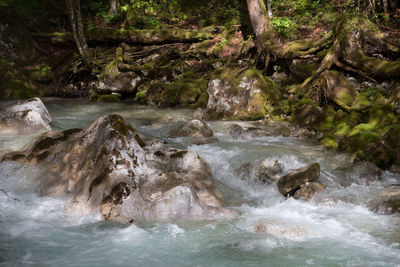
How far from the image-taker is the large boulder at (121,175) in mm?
5156

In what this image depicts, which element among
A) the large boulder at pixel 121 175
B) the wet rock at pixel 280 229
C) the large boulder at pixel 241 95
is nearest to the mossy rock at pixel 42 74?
the large boulder at pixel 241 95

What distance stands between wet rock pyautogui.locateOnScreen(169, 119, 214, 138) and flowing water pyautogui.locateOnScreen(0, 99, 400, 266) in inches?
75.9

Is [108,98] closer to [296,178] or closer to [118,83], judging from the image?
[118,83]

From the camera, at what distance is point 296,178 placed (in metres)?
6.12

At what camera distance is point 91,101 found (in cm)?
1388

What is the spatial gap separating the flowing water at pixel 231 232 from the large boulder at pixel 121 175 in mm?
221

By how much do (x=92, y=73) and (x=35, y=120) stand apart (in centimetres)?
759

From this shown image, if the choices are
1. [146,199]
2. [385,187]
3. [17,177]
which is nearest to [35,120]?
[17,177]

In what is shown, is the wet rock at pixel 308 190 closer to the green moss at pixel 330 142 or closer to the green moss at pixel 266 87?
the green moss at pixel 330 142

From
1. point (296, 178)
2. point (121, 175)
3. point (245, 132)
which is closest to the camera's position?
point (121, 175)

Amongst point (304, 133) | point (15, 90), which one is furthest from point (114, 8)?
point (304, 133)

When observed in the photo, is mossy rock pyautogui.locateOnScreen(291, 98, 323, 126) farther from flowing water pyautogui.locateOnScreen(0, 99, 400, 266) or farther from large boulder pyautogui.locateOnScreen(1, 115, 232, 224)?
large boulder pyautogui.locateOnScreen(1, 115, 232, 224)

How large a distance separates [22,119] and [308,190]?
21.1 ft

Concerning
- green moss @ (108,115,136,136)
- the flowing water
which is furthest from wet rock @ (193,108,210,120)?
green moss @ (108,115,136,136)
